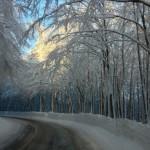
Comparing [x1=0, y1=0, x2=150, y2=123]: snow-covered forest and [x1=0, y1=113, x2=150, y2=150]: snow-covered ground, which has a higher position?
[x1=0, y1=0, x2=150, y2=123]: snow-covered forest

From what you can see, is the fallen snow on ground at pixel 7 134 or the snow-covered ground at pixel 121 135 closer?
the snow-covered ground at pixel 121 135

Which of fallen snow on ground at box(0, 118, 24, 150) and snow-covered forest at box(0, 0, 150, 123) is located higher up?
snow-covered forest at box(0, 0, 150, 123)

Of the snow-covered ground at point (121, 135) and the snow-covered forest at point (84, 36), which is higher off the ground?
the snow-covered forest at point (84, 36)

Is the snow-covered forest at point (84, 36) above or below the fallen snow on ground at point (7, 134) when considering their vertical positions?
above

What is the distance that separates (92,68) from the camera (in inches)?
1565

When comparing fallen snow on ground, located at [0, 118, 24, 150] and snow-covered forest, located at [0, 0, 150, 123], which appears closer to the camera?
snow-covered forest, located at [0, 0, 150, 123]

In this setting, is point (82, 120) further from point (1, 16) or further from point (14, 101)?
point (14, 101)

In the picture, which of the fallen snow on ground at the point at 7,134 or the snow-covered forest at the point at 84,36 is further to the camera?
the fallen snow on ground at the point at 7,134

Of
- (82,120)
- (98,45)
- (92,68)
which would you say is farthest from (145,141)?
(92,68)

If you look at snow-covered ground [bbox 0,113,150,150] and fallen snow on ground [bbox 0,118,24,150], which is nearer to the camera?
snow-covered ground [bbox 0,113,150,150]

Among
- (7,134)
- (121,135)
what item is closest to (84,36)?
(7,134)

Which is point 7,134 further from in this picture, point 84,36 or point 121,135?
point 121,135

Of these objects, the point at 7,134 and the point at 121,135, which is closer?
the point at 121,135

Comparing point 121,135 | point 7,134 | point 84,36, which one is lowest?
point 7,134
